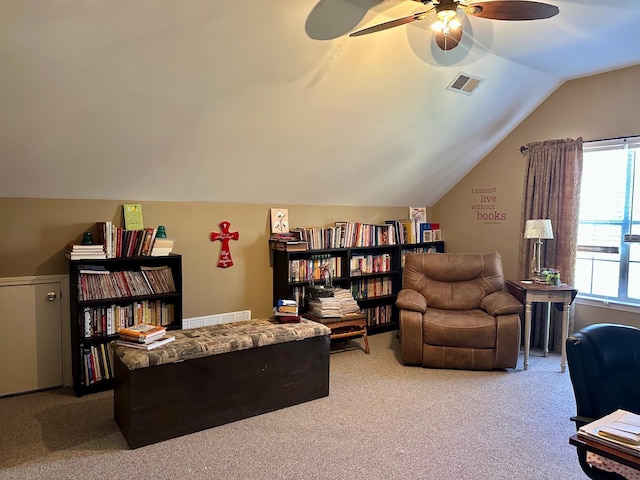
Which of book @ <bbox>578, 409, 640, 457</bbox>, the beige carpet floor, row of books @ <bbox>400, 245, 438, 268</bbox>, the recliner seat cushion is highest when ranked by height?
row of books @ <bbox>400, 245, 438, 268</bbox>

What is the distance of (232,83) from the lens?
9.82 ft

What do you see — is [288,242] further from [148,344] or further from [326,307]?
[148,344]

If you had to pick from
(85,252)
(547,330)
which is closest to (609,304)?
(547,330)

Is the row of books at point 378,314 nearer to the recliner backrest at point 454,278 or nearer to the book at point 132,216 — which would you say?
the recliner backrest at point 454,278

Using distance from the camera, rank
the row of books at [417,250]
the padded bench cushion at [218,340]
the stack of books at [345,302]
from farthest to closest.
A: 1. the row of books at [417,250]
2. the stack of books at [345,302]
3. the padded bench cushion at [218,340]

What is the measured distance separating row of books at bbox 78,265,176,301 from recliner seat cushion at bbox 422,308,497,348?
86.7 inches

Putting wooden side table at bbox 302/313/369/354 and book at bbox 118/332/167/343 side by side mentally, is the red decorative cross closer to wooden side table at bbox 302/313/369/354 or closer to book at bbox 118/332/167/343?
wooden side table at bbox 302/313/369/354

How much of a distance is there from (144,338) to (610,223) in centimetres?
422

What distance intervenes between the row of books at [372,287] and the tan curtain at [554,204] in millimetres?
1398

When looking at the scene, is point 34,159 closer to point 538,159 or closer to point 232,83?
point 232,83

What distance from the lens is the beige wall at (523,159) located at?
13.6 ft

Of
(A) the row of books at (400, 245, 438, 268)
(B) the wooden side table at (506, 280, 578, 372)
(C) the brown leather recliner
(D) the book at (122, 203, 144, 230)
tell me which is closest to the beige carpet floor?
A: (C) the brown leather recliner

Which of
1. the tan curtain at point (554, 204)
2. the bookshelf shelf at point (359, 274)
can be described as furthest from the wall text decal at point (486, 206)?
the bookshelf shelf at point (359, 274)

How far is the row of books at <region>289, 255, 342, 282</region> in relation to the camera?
4.40 m
